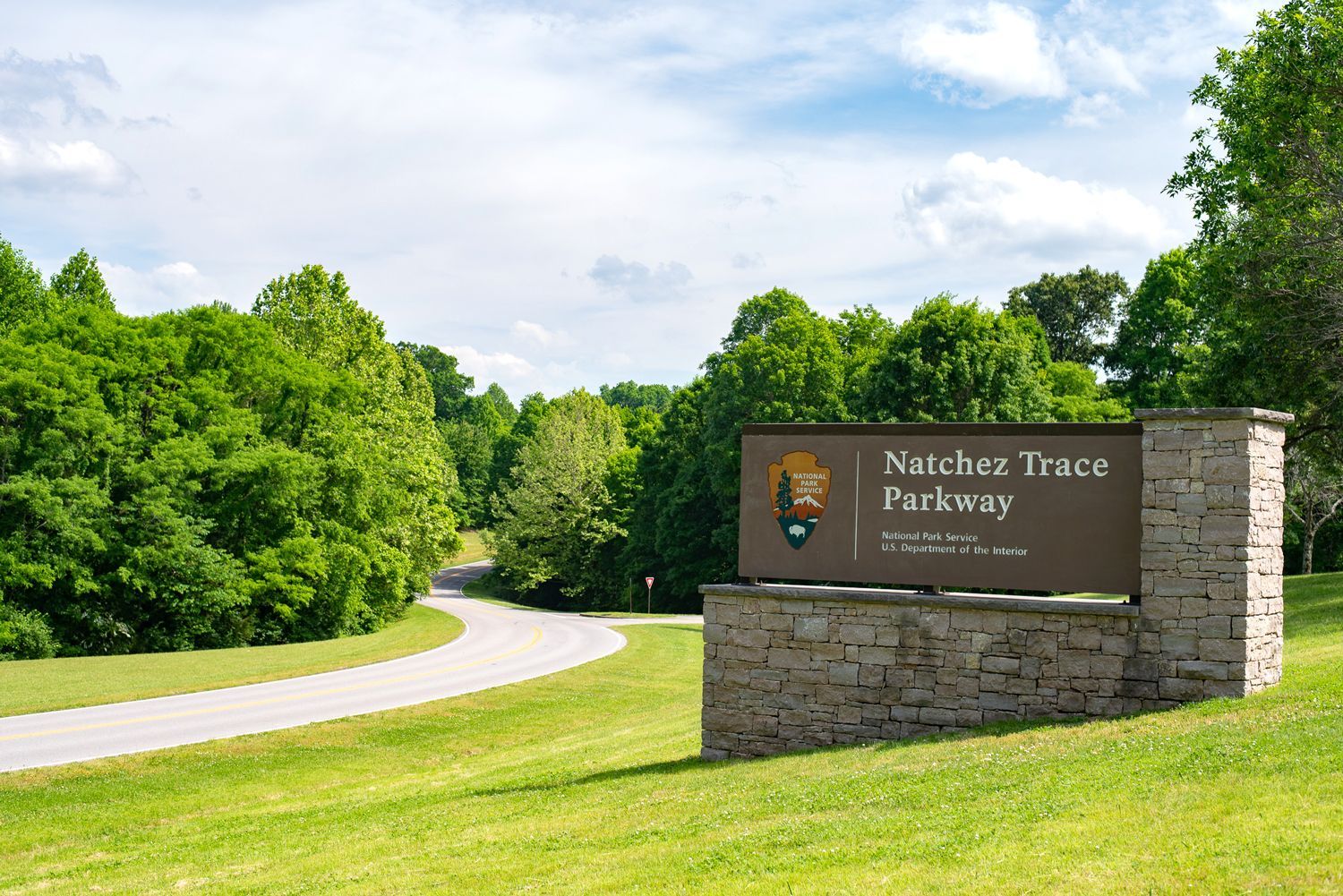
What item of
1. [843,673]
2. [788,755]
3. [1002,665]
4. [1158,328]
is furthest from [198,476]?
[1158,328]

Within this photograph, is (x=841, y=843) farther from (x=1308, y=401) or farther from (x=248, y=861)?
(x=1308, y=401)

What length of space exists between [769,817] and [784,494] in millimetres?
4983

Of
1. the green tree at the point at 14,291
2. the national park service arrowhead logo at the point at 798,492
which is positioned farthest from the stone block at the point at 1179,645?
the green tree at the point at 14,291

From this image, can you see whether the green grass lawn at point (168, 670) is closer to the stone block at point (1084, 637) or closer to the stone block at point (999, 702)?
the stone block at point (999, 702)

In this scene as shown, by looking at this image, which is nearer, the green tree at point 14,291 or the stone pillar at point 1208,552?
the stone pillar at point 1208,552

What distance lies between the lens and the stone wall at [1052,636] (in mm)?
10477

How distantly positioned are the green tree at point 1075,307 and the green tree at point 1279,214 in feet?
133

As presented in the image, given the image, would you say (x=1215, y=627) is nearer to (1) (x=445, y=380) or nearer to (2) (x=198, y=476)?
(2) (x=198, y=476)

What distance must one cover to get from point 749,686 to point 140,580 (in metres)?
29.4

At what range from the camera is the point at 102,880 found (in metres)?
10.0

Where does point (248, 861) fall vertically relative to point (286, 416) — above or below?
below

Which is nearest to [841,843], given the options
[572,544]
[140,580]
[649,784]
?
[649,784]

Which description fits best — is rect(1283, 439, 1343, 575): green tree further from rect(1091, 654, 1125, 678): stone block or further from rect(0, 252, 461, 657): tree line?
rect(0, 252, 461, 657): tree line

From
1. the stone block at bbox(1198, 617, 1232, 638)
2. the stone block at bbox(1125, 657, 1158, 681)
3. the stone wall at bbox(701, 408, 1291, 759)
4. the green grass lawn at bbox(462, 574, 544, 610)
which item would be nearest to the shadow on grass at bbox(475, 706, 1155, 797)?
the stone wall at bbox(701, 408, 1291, 759)
